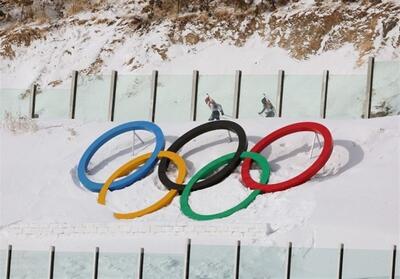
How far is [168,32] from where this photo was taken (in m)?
58.7

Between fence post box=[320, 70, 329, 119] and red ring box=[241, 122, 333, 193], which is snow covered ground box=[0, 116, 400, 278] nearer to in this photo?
red ring box=[241, 122, 333, 193]

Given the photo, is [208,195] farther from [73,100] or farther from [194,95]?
[73,100]

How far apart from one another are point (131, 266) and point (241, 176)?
5.95m

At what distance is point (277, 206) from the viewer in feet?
125

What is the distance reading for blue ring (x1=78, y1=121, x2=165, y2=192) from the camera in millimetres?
40000

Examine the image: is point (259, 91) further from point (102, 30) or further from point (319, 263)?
point (102, 30)

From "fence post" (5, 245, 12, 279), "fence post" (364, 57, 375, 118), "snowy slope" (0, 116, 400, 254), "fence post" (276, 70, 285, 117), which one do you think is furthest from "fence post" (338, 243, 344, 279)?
"fence post" (276, 70, 285, 117)

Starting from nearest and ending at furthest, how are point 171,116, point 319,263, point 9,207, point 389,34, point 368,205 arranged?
point 319,263 < point 368,205 < point 9,207 < point 171,116 < point 389,34

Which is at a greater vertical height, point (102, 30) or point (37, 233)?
point (102, 30)

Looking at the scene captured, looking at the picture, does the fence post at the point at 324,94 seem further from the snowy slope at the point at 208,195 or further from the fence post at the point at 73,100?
the fence post at the point at 73,100

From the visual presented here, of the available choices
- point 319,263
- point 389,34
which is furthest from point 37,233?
point 389,34

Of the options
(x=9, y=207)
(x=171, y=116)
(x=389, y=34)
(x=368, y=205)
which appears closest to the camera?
(x=368, y=205)

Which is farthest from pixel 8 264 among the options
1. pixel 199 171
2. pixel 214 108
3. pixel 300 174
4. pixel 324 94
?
pixel 324 94

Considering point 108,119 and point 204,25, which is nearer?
point 108,119
